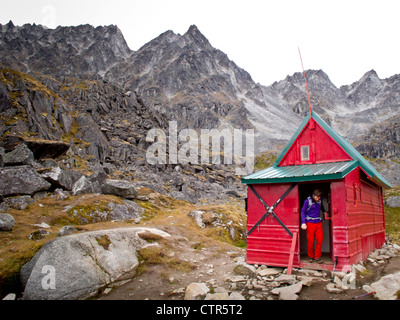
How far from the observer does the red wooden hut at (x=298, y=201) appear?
10508mm

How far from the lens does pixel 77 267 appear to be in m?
8.72

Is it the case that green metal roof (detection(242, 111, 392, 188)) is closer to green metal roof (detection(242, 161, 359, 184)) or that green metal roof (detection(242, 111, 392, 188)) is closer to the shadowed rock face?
green metal roof (detection(242, 161, 359, 184))

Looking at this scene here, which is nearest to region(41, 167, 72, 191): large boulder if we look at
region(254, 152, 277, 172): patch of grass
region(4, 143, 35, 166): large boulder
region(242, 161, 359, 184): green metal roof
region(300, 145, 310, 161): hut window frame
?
region(4, 143, 35, 166): large boulder

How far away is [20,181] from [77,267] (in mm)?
12506

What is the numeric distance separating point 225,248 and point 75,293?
8641 millimetres

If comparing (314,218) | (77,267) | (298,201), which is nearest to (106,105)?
(77,267)

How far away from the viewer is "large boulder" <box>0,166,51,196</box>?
57.9ft

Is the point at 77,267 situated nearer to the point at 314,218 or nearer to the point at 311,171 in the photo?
the point at 314,218

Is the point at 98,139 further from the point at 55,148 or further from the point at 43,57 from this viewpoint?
the point at 43,57

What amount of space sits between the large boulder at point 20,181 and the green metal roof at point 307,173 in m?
14.4

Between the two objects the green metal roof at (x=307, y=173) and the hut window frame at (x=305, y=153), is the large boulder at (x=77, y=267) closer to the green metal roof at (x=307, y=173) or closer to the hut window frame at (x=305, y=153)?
the green metal roof at (x=307, y=173)

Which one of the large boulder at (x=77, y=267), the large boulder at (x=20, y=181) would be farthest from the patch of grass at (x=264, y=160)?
the large boulder at (x=77, y=267)
